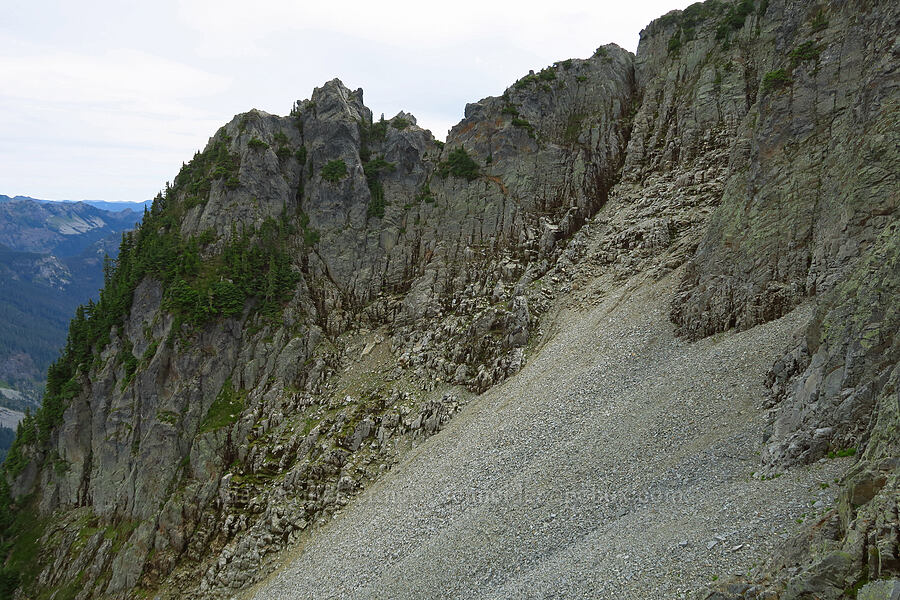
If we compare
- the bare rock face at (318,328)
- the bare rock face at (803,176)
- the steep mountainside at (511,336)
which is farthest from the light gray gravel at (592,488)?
the bare rock face at (318,328)

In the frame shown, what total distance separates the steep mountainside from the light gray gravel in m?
0.21

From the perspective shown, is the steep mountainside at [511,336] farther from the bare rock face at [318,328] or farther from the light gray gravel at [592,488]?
the bare rock face at [318,328]

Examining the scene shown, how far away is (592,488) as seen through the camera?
26500 mm

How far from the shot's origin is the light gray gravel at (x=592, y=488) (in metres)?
19.0

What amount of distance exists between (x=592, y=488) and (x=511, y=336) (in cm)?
2220

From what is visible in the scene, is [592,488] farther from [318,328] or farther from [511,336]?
[318,328]

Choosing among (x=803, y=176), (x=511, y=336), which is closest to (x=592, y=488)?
(x=511, y=336)

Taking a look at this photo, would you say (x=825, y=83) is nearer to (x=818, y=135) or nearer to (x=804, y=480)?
(x=818, y=135)

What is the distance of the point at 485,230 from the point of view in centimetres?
6000

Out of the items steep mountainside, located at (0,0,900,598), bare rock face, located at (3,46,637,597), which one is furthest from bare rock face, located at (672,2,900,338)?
bare rock face, located at (3,46,637,597)

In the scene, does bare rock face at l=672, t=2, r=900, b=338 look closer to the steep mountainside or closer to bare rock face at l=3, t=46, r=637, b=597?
the steep mountainside

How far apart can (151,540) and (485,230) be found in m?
49.2

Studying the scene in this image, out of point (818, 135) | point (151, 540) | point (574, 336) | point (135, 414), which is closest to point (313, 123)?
point (135, 414)

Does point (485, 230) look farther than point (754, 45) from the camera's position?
Yes
